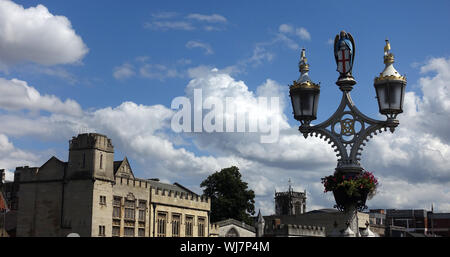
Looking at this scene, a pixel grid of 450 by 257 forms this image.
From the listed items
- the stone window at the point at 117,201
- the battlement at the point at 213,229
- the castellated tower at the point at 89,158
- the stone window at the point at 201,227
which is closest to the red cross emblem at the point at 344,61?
the castellated tower at the point at 89,158

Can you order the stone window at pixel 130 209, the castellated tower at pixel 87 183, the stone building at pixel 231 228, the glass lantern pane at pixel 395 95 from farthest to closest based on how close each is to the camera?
the stone building at pixel 231 228, the stone window at pixel 130 209, the castellated tower at pixel 87 183, the glass lantern pane at pixel 395 95

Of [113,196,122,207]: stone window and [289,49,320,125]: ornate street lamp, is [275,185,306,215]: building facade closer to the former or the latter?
[113,196,122,207]: stone window

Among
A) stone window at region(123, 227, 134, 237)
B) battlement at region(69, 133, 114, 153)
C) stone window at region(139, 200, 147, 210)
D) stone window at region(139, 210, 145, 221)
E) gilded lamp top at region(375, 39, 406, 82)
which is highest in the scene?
battlement at region(69, 133, 114, 153)

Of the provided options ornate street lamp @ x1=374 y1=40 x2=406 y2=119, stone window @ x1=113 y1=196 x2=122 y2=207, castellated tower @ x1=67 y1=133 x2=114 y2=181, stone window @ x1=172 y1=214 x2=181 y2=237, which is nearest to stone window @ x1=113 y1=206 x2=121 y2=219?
stone window @ x1=113 y1=196 x2=122 y2=207

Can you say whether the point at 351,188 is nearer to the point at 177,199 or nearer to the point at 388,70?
the point at 388,70

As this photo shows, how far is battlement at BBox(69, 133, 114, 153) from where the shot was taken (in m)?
56.7

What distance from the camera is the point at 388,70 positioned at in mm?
22703

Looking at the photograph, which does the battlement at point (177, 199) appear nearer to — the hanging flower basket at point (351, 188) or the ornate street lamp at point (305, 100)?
the ornate street lamp at point (305, 100)

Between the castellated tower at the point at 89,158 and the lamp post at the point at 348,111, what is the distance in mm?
36286

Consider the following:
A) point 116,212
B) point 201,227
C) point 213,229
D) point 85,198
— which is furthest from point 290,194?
point 85,198

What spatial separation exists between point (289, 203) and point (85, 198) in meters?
76.9

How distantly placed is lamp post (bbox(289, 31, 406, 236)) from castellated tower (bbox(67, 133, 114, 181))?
36286mm

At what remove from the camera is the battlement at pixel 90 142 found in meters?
56.7
